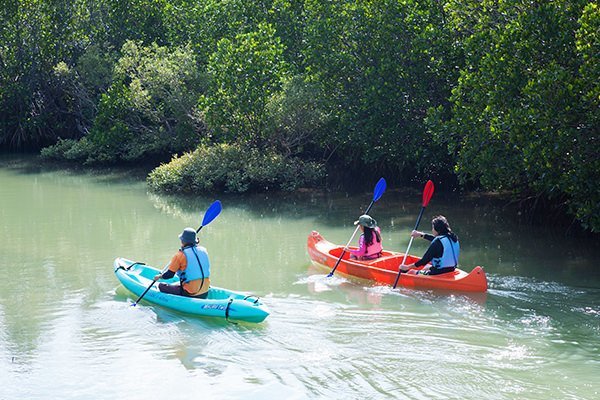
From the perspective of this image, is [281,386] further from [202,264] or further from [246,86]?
[246,86]

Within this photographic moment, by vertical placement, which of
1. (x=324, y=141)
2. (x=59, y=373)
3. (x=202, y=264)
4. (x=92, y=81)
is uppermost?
(x=92, y=81)

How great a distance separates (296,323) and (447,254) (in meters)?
2.63

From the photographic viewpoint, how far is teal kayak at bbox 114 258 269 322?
1110 centimetres

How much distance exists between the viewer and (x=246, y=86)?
2178 cm

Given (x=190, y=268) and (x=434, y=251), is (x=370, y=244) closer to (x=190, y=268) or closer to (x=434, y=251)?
(x=434, y=251)

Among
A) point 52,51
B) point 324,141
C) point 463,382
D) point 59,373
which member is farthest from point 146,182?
point 463,382

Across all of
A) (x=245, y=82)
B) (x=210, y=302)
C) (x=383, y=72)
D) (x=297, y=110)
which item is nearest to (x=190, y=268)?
(x=210, y=302)

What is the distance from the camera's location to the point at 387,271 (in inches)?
517

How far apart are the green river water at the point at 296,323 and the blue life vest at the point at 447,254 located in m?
0.56

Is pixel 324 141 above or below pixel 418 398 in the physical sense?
above

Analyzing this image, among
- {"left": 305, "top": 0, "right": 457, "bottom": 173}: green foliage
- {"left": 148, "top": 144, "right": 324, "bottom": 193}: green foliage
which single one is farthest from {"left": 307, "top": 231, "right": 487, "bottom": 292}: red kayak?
{"left": 148, "top": 144, "right": 324, "bottom": 193}: green foliage

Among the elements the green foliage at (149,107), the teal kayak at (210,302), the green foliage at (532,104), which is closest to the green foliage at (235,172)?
the green foliage at (149,107)

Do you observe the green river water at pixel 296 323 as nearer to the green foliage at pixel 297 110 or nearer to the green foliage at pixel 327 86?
the green foliage at pixel 327 86

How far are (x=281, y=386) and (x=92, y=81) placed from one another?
20.8m
